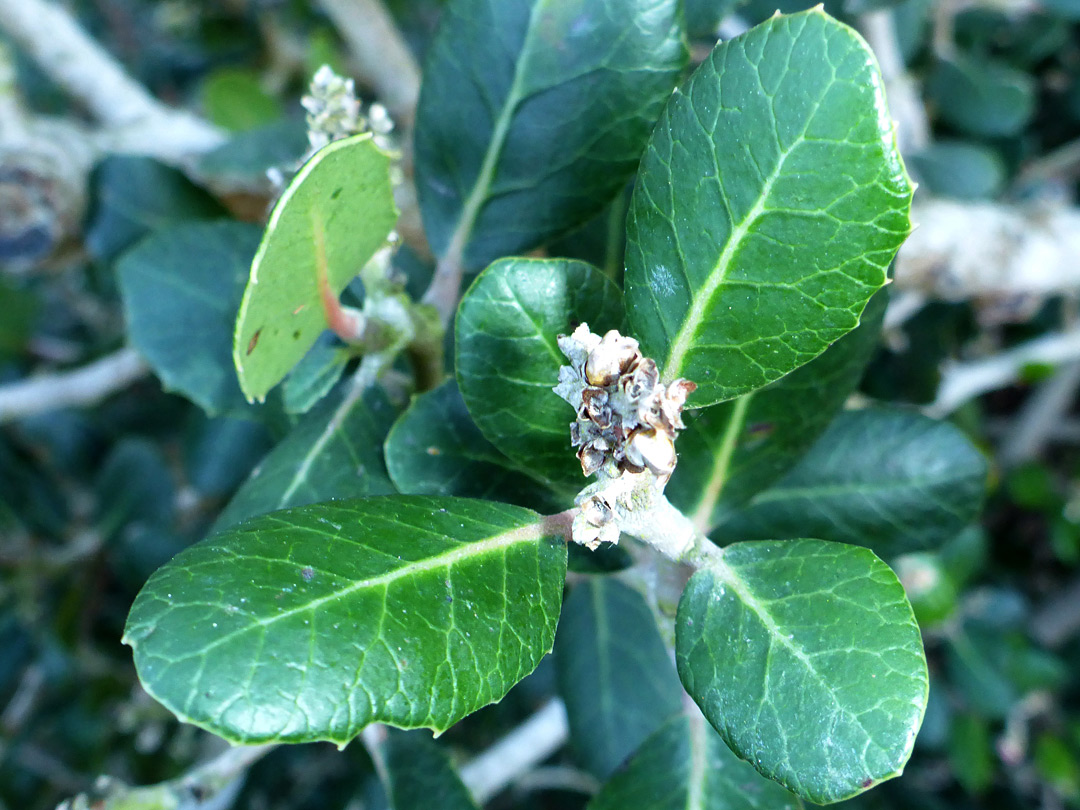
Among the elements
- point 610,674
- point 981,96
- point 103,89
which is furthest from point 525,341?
point 981,96

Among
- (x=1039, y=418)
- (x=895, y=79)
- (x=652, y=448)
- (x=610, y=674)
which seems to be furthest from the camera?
(x=1039, y=418)

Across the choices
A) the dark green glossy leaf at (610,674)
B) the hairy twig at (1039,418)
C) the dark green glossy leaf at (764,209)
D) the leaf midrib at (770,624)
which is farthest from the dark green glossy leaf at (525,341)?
the hairy twig at (1039,418)

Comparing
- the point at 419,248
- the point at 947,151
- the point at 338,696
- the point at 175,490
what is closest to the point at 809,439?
the point at 338,696

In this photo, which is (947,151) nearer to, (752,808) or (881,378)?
(881,378)

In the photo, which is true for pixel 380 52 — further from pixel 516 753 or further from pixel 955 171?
pixel 516 753

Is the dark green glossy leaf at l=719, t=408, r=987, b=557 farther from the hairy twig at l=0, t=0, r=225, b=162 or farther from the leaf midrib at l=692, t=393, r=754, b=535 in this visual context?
the hairy twig at l=0, t=0, r=225, b=162

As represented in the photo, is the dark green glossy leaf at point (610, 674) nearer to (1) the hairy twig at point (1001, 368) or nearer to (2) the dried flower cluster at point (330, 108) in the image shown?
(2) the dried flower cluster at point (330, 108)
